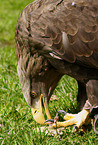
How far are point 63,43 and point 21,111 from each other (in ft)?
4.05

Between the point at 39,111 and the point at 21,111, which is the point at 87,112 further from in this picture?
the point at 21,111

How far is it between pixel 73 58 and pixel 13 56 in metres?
2.36

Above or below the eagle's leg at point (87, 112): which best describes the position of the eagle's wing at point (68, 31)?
above

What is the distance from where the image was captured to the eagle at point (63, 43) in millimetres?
2680

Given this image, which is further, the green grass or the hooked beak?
the hooked beak

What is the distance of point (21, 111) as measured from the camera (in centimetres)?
358

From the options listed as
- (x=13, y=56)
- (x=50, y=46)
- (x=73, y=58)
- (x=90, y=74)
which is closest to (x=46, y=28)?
(x=50, y=46)

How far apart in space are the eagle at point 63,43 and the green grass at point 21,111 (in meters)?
0.19

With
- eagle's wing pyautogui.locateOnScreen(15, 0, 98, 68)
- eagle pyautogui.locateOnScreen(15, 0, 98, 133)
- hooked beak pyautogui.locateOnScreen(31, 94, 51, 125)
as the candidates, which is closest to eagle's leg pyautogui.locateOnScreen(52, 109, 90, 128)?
eagle pyautogui.locateOnScreen(15, 0, 98, 133)

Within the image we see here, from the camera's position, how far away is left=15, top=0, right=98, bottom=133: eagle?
2680 millimetres

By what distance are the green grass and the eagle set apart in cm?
19

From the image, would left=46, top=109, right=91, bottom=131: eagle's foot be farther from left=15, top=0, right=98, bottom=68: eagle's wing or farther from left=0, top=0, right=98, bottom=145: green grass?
left=15, top=0, right=98, bottom=68: eagle's wing

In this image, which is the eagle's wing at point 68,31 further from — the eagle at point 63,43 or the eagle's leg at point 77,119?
the eagle's leg at point 77,119

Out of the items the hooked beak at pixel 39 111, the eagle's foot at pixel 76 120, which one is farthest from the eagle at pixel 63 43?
the hooked beak at pixel 39 111
